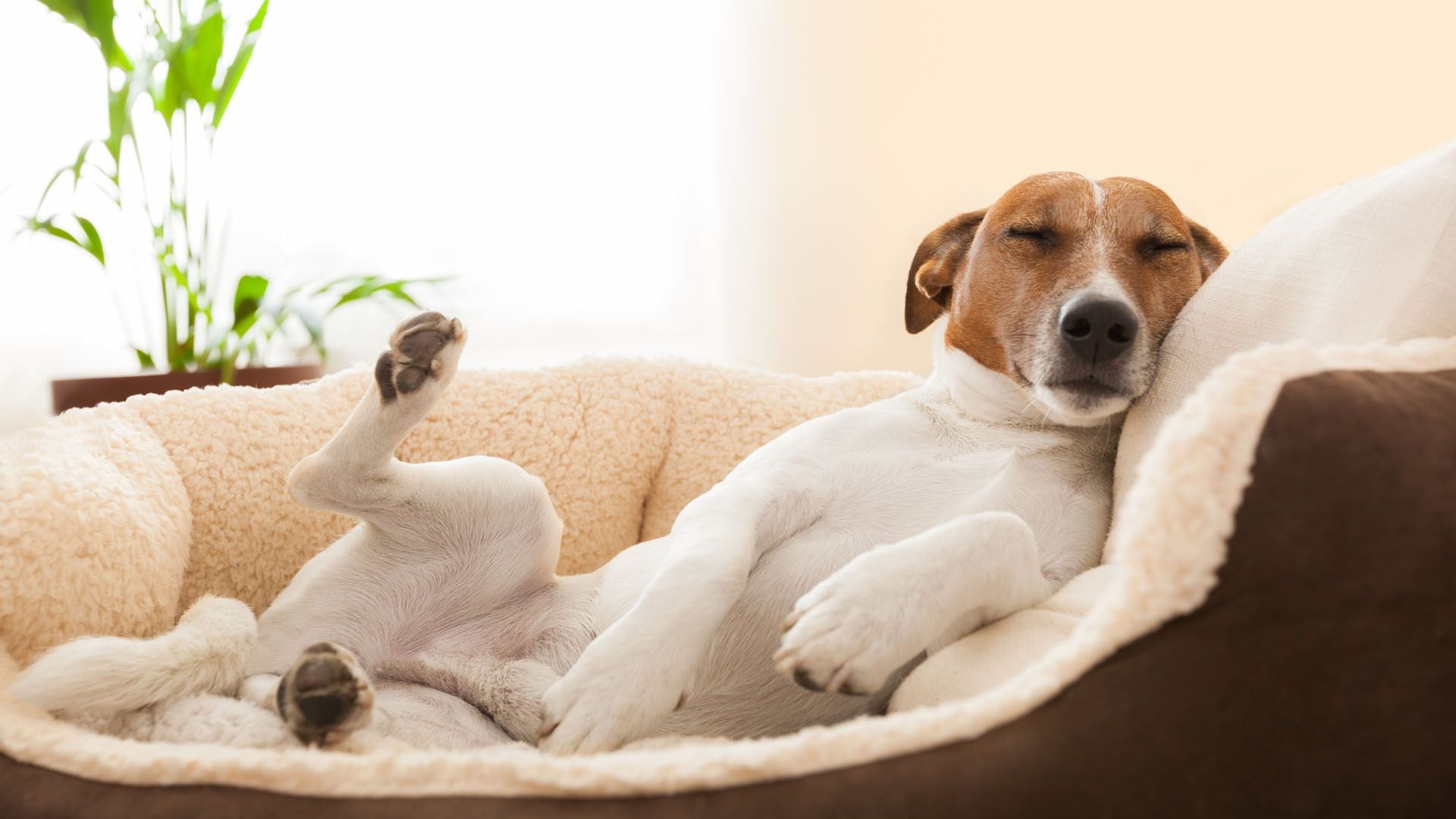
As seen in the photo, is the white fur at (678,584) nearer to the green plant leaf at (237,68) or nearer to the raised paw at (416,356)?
the raised paw at (416,356)

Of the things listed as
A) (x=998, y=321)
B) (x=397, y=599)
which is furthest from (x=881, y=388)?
(x=397, y=599)

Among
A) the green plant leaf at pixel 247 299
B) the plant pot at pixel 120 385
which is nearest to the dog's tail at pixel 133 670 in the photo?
the plant pot at pixel 120 385

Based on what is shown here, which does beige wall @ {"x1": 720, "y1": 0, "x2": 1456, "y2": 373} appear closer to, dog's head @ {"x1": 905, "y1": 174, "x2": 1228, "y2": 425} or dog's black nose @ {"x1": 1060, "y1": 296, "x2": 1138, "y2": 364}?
Result: dog's head @ {"x1": 905, "y1": 174, "x2": 1228, "y2": 425}

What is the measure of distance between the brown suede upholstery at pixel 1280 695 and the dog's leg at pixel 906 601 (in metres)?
0.17

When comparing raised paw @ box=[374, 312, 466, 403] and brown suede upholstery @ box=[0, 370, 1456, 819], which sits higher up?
raised paw @ box=[374, 312, 466, 403]

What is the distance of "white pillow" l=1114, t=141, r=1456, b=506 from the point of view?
1.01m

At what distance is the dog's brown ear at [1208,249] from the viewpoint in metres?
1.58

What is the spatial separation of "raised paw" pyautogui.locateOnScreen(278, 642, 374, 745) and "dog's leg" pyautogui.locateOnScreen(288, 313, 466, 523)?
32 cm

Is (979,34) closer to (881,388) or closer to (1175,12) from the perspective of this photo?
(1175,12)

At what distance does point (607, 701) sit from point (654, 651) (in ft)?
0.23

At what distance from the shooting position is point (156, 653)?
Answer: 1185 mm

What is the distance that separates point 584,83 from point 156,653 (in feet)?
8.98

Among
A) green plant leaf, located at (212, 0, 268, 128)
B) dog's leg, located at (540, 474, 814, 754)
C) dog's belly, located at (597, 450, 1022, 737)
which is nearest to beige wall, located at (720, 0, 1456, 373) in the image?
green plant leaf, located at (212, 0, 268, 128)

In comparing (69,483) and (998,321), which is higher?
(998,321)
